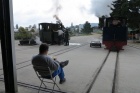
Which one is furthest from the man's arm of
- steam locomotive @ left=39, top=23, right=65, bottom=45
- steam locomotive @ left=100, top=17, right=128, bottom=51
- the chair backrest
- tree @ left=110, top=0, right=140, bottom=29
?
tree @ left=110, top=0, right=140, bottom=29

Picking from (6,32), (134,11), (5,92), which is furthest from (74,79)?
(134,11)

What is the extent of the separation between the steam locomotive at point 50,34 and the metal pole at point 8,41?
26193 millimetres

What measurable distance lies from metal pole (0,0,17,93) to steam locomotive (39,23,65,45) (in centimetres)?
2619

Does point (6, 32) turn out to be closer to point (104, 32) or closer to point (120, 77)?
point (120, 77)

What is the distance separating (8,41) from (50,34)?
87.5 feet

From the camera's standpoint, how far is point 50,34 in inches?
1282

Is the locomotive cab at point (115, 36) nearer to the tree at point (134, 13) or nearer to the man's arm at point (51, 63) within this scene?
the tree at point (134, 13)

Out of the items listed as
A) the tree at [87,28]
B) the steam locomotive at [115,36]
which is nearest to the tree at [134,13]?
the steam locomotive at [115,36]

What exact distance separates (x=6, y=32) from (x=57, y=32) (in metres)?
26.6

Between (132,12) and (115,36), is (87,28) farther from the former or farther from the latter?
(115,36)

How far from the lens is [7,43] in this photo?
19.6 ft

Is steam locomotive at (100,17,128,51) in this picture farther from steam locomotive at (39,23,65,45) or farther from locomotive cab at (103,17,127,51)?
steam locomotive at (39,23,65,45)

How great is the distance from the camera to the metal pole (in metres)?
5.84

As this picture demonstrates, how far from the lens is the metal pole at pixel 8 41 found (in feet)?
19.1
